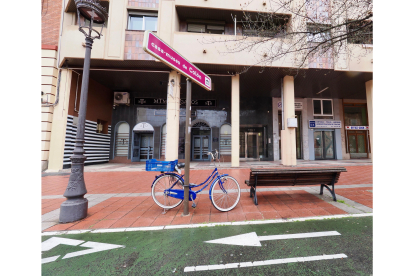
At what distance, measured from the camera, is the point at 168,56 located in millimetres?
2654

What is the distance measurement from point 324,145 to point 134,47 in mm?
17080

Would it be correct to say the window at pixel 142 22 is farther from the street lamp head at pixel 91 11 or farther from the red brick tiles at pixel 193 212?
the red brick tiles at pixel 193 212

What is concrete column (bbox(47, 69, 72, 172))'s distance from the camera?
9.05m

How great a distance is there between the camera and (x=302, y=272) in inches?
71.9

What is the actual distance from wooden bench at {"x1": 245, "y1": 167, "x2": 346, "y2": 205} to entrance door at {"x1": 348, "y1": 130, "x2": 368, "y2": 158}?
612 inches

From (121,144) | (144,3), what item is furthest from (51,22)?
(121,144)

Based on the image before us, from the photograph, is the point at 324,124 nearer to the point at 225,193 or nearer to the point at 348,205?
the point at 348,205

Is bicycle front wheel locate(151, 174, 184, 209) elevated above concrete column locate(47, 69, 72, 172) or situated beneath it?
situated beneath

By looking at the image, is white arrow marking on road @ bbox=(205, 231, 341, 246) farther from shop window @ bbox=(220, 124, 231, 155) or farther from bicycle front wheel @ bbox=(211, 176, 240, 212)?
shop window @ bbox=(220, 124, 231, 155)

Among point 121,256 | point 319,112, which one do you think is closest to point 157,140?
point 121,256

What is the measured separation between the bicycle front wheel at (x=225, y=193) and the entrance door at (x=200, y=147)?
1067 centimetres

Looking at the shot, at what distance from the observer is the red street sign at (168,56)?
229 cm

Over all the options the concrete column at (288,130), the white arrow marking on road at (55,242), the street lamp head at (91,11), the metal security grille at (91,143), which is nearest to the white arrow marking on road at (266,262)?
the white arrow marking on road at (55,242)

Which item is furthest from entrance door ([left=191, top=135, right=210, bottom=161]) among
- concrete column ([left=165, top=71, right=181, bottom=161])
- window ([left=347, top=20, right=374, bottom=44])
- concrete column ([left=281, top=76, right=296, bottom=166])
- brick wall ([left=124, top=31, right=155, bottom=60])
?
window ([left=347, top=20, right=374, bottom=44])
